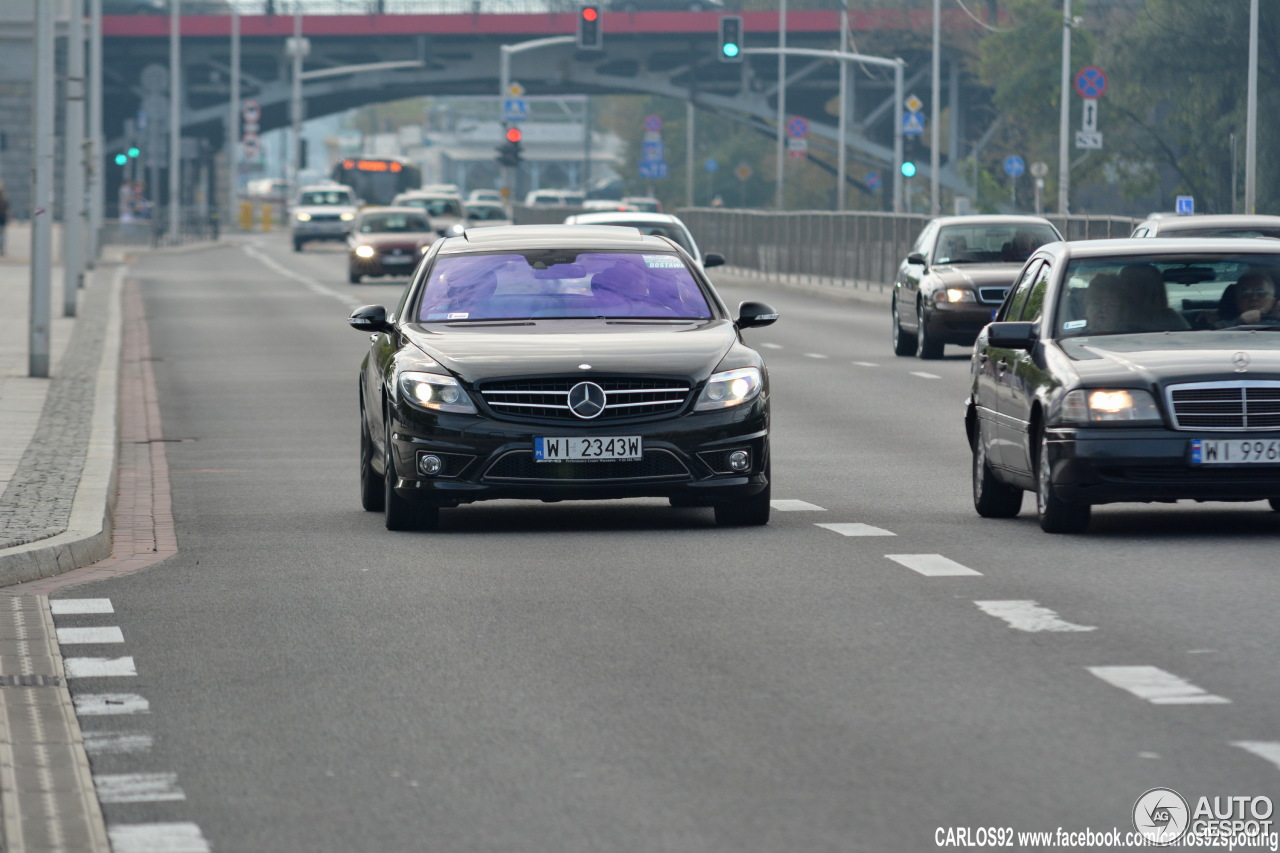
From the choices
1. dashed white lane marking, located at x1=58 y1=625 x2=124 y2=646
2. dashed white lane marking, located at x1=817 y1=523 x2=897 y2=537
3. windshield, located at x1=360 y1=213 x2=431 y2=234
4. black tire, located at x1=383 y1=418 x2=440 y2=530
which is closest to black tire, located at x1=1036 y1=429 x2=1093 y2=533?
dashed white lane marking, located at x1=817 y1=523 x2=897 y2=537

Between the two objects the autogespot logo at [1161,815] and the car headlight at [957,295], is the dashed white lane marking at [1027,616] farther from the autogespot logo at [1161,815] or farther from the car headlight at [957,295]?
the car headlight at [957,295]

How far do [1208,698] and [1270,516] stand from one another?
5818 mm

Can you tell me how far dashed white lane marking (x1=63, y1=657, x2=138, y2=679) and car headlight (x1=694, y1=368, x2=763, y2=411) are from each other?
4.15 m

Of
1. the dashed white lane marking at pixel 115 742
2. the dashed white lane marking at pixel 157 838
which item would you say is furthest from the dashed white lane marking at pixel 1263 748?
the dashed white lane marking at pixel 115 742

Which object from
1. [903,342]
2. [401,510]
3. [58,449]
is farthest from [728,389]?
[903,342]

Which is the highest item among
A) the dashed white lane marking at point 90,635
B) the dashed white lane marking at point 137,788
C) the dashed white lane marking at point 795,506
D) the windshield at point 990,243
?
the windshield at point 990,243

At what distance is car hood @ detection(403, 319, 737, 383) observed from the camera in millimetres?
12609

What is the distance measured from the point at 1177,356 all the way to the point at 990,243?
705 inches

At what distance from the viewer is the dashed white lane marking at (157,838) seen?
20.2 ft

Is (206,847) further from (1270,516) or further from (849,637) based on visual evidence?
(1270,516)

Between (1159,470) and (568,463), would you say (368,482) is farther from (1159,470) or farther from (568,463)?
(1159,470)

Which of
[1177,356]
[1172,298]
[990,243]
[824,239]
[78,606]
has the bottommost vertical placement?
[78,606]

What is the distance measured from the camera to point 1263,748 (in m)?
7.03

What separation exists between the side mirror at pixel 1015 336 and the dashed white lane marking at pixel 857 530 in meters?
1.04
